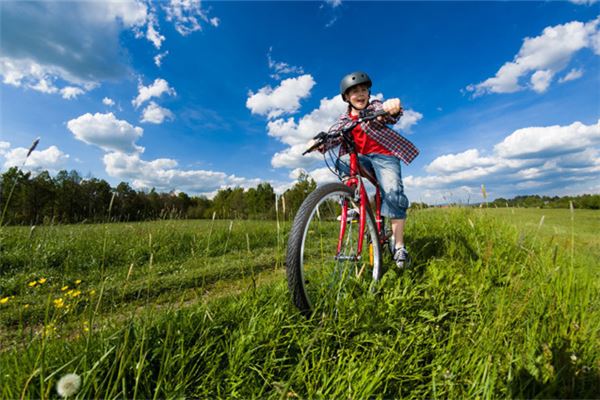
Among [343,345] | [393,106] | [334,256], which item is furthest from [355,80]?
[343,345]

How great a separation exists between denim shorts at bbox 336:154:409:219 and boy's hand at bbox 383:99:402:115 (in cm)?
81

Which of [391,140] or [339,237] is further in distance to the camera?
[391,140]

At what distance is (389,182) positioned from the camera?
11.3ft

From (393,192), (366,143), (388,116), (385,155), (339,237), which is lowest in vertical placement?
(339,237)

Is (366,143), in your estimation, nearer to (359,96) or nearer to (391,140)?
(391,140)

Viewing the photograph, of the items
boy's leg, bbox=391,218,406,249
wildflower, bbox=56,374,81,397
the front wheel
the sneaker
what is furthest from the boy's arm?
wildflower, bbox=56,374,81,397

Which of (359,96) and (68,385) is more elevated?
(359,96)

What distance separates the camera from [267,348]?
6.40ft

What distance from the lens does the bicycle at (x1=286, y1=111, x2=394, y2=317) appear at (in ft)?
7.10

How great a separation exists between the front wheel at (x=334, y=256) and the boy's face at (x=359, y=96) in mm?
1340

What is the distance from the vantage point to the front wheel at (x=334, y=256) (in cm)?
213

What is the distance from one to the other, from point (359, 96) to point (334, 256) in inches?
80.7

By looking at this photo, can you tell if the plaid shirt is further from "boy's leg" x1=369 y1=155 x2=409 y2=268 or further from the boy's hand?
the boy's hand

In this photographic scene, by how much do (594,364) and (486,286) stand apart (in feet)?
3.25
